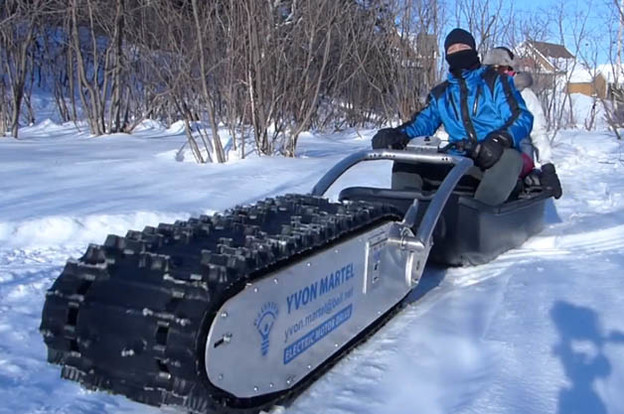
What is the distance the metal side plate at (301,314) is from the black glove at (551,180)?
194cm

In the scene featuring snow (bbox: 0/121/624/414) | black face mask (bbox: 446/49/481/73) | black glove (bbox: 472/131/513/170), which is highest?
black face mask (bbox: 446/49/481/73)

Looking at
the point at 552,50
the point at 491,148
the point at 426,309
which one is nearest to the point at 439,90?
the point at 491,148

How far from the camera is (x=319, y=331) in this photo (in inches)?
98.0

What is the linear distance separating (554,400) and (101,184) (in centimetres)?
475

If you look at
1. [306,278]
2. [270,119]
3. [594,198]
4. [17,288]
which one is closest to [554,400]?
[306,278]

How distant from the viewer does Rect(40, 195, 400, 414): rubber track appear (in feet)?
6.23

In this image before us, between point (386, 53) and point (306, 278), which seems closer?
point (306, 278)

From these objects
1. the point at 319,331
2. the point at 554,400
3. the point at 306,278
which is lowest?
the point at 554,400

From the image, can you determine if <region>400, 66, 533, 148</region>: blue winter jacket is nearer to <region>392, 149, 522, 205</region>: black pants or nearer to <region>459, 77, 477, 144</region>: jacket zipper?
<region>459, 77, 477, 144</region>: jacket zipper

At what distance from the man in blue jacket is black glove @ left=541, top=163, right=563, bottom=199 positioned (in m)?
0.62

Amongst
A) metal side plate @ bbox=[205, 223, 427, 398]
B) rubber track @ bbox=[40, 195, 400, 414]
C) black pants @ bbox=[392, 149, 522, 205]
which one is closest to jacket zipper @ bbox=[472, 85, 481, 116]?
black pants @ bbox=[392, 149, 522, 205]

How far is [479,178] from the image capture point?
4.17 meters

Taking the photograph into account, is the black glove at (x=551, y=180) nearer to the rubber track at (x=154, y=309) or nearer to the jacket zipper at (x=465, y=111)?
the jacket zipper at (x=465, y=111)

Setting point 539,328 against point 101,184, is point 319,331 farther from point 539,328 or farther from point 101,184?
point 101,184
